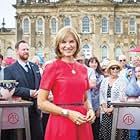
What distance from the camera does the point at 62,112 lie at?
4809 mm

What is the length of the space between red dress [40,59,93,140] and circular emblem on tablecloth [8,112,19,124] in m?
1.76

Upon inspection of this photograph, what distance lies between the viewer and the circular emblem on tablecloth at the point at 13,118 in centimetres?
662

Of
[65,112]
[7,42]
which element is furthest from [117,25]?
[65,112]

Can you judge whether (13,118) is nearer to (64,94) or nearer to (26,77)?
(26,77)

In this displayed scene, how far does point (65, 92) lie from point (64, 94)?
2cm

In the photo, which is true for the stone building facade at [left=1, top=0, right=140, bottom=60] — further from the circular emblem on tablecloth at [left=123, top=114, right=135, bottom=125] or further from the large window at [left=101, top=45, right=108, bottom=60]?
the circular emblem on tablecloth at [left=123, top=114, right=135, bottom=125]

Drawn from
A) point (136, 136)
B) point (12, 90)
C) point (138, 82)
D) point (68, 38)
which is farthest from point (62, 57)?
point (136, 136)

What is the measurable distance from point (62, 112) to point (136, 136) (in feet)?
15.7

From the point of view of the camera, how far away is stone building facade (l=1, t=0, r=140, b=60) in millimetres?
49094

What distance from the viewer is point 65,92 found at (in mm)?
4906

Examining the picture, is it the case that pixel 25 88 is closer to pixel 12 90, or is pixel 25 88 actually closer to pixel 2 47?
pixel 12 90

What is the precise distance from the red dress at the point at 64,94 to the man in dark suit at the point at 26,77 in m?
2.73

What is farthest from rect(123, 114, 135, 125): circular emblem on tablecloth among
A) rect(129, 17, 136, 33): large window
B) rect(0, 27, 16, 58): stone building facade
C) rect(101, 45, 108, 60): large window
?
rect(129, 17, 136, 33): large window

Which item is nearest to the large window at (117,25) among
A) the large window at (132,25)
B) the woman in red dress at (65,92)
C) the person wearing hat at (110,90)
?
the large window at (132,25)
